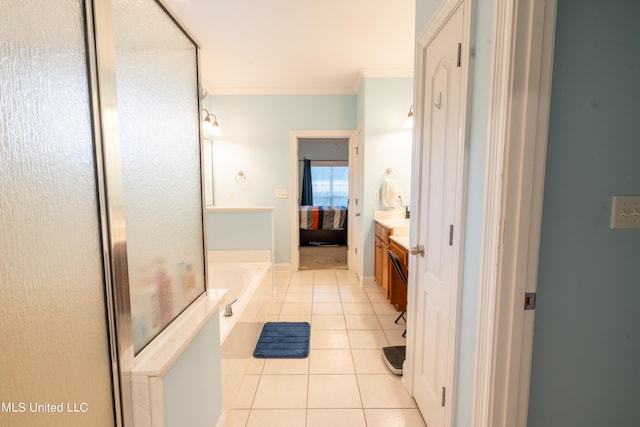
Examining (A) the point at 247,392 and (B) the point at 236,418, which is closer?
(B) the point at 236,418

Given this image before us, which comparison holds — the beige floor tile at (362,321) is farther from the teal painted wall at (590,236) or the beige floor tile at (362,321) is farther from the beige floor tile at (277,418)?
the teal painted wall at (590,236)

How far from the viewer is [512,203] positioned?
86cm

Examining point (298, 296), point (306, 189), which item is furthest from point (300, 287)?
point (306, 189)

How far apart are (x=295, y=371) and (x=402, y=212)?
89.2 inches

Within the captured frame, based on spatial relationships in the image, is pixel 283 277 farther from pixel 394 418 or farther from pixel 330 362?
pixel 394 418

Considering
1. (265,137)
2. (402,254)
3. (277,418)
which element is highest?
(265,137)

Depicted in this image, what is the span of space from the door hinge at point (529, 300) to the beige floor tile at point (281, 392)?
134cm

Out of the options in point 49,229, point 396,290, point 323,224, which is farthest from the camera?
point 323,224

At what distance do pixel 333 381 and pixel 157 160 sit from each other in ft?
5.51

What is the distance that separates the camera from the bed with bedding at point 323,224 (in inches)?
227

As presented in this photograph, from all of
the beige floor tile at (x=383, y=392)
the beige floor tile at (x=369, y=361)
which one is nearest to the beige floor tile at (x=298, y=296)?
the beige floor tile at (x=369, y=361)

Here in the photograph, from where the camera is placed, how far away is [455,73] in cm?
122

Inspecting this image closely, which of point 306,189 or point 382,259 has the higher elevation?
point 306,189

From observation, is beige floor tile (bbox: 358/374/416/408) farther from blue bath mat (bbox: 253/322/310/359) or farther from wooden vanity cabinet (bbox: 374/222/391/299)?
wooden vanity cabinet (bbox: 374/222/391/299)
